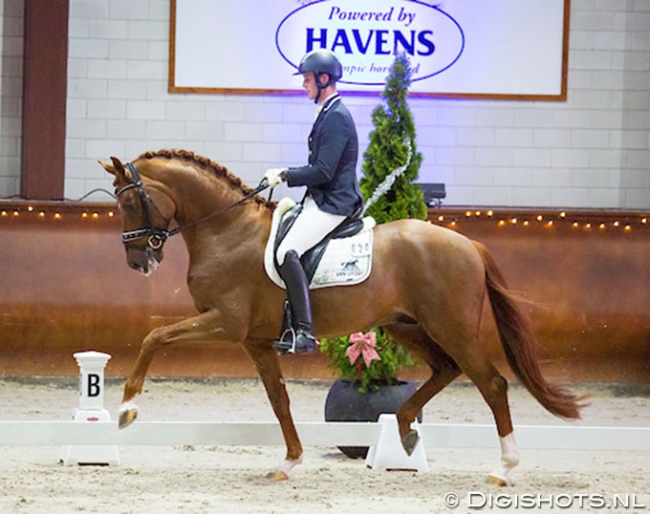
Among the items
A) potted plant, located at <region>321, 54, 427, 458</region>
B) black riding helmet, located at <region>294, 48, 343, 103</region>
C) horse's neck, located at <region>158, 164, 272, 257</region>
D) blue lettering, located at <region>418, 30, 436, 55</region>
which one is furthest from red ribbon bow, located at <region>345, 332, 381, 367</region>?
blue lettering, located at <region>418, 30, 436, 55</region>

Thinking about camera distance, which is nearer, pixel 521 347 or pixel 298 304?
pixel 298 304

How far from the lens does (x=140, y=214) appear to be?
6023 millimetres

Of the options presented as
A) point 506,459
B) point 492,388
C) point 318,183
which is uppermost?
point 318,183

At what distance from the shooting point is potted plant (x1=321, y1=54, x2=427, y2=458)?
7094 millimetres

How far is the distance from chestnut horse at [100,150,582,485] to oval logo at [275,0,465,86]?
16.6 ft

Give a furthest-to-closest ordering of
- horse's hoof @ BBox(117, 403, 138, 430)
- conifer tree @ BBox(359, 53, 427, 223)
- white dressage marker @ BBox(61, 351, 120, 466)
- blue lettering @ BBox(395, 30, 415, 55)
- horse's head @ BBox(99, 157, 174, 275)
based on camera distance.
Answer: blue lettering @ BBox(395, 30, 415, 55), conifer tree @ BBox(359, 53, 427, 223), white dressage marker @ BBox(61, 351, 120, 466), horse's head @ BBox(99, 157, 174, 275), horse's hoof @ BBox(117, 403, 138, 430)

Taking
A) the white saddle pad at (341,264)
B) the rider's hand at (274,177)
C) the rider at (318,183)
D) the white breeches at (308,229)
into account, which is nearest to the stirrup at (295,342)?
the rider at (318,183)

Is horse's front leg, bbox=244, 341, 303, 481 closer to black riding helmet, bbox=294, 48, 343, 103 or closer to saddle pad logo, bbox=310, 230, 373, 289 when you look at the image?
saddle pad logo, bbox=310, 230, 373, 289

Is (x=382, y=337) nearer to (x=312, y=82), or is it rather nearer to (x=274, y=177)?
(x=274, y=177)

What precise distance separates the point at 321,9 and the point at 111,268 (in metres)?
3.16

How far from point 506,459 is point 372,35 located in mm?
5937

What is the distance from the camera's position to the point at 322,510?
17.6 ft

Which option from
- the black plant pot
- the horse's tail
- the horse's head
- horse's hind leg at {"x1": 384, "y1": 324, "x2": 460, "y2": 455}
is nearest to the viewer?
the horse's head
